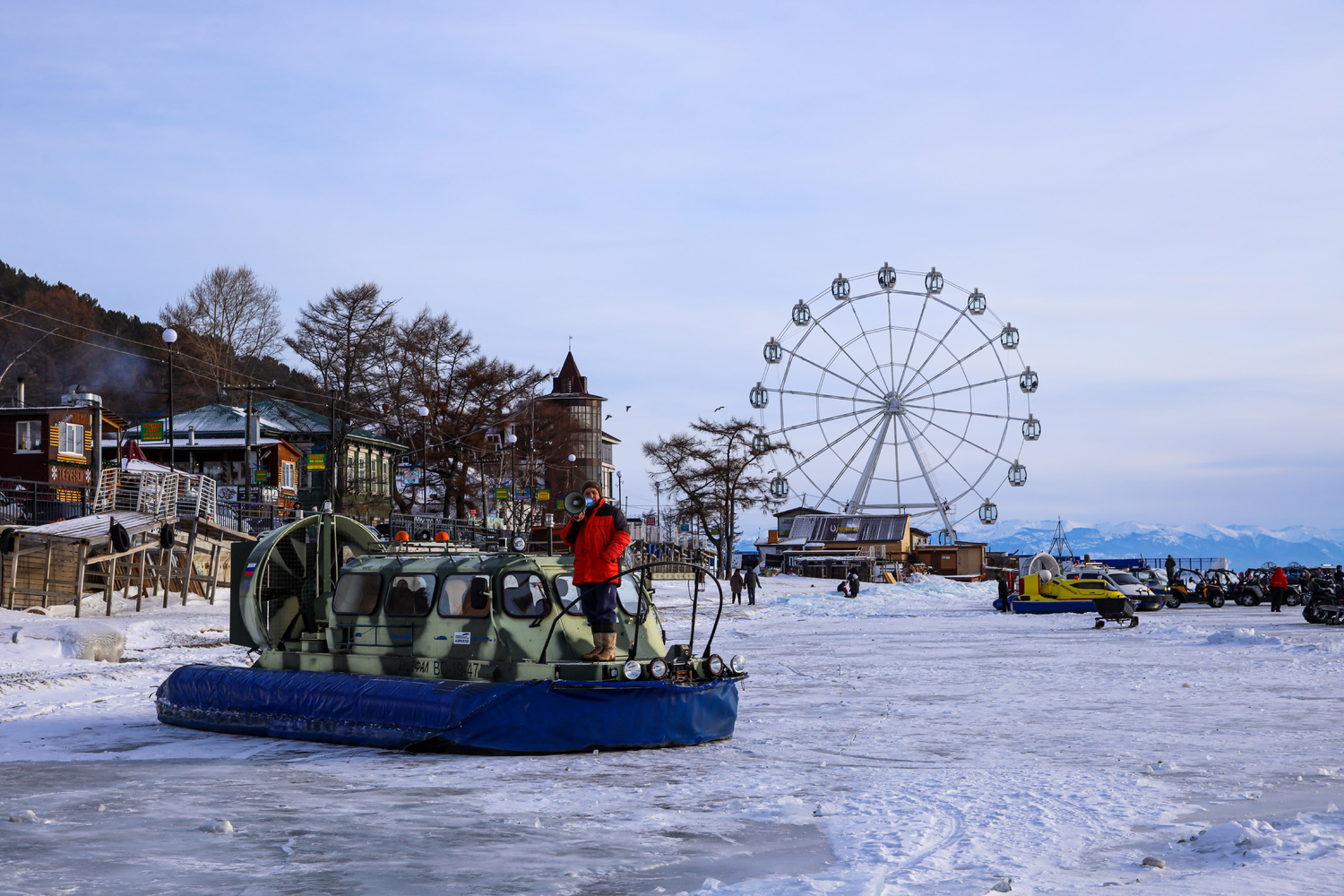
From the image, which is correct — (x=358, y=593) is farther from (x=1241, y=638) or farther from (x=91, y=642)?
(x=1241, y=638)

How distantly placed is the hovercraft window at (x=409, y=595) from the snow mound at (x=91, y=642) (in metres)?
9.02

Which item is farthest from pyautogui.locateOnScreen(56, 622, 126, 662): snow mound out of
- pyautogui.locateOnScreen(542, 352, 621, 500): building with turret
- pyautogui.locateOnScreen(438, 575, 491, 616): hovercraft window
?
pyautogui.locateOnScreen(542, 352, 621, 500): building with turret

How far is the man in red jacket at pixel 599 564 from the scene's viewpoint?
11008 millimetres

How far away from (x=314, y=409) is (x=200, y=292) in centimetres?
1543

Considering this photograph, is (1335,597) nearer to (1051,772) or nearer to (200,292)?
(1051,772)

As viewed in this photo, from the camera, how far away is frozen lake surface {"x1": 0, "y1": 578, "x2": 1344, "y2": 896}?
6418 millimetres

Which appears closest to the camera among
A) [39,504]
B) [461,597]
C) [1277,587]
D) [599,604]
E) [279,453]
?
[599,604]

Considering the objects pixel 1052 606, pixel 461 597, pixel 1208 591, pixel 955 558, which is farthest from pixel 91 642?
pixel 955 558

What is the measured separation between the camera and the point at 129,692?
15.8 meters

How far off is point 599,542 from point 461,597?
1.55m

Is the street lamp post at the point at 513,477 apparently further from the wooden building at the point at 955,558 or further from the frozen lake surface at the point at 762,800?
the wooden building at the point at 955,558

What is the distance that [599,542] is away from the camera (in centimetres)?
1100

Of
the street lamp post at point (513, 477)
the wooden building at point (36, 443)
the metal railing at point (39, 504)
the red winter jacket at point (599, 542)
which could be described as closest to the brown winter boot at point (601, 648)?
the red winter jacket at point (599, 542)

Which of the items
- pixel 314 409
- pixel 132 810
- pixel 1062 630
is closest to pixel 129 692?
pixel 132 810
